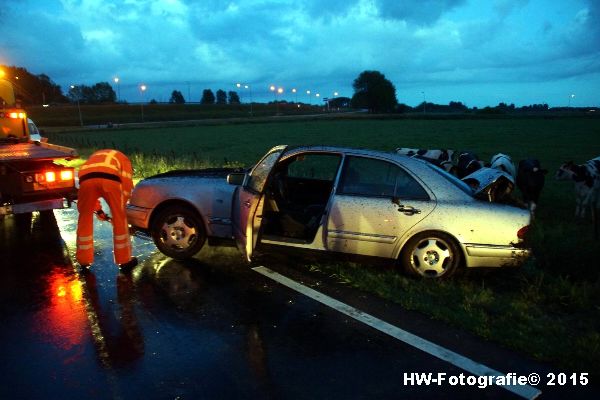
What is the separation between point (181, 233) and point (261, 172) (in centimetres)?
139

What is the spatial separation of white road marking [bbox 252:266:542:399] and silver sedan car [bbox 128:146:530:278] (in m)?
0.67

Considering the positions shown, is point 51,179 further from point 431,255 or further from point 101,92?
point 101,92

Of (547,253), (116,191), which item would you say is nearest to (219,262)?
(116,191)

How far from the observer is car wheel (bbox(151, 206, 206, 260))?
6.58m

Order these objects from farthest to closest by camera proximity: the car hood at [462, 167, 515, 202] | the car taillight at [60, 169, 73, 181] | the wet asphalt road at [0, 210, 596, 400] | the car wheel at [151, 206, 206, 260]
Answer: the car taillight at [60, 169, 73, 181]
the car hood at [462, 167, 515, 202]
the car wheel at [151, 206, 206, 260]
the wet asphalt road at [0, 210, 596, 400]

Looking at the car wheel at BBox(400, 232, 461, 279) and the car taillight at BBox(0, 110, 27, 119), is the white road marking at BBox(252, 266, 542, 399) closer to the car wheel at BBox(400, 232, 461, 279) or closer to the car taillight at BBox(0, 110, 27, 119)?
the car wheel at BBox(400, 232, 461, 279)

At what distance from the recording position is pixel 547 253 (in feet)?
21.5

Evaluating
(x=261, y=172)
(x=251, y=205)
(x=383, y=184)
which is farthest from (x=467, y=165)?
(x=251, y=205)

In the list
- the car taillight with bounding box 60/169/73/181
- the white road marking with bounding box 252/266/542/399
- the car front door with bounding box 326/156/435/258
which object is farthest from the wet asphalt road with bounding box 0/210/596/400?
the car taillight with bounding box 60/169/73/181

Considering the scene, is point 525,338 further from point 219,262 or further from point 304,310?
point 219,262

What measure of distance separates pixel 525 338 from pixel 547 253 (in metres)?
2.69

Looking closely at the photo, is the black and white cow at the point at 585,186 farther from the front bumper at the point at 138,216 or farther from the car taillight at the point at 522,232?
the front bumper at the point at 138,216

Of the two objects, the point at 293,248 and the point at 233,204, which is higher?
the point at 233,204

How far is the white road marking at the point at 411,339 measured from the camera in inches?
141
